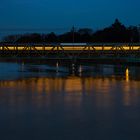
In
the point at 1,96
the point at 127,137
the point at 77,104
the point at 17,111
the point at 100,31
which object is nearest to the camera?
the point at 127,137

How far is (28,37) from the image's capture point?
194 meters

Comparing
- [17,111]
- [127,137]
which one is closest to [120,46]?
[17,111]

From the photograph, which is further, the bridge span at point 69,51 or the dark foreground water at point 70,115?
the bridge span at point 69,51

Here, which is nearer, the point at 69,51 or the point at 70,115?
the point at 70,115

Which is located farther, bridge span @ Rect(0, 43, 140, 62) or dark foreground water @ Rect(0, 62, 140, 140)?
bridge span @ Rect(0, 43, 140, 62)

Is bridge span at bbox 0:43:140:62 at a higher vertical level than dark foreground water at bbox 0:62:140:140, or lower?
higher

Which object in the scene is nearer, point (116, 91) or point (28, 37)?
point (116, 91)

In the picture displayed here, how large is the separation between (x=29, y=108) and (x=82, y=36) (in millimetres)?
132394

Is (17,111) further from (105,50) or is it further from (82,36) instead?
(82,36)

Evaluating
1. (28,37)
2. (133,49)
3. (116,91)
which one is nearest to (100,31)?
(28,37)

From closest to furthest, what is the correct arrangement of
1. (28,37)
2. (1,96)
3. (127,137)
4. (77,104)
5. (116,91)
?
(127,137)
(77,104)
(1,96)
(116,91)
(28,37)

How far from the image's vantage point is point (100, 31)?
148250 mm

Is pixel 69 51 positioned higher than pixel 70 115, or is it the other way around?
pixel 69 51

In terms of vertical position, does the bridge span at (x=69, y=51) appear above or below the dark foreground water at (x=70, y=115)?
above
